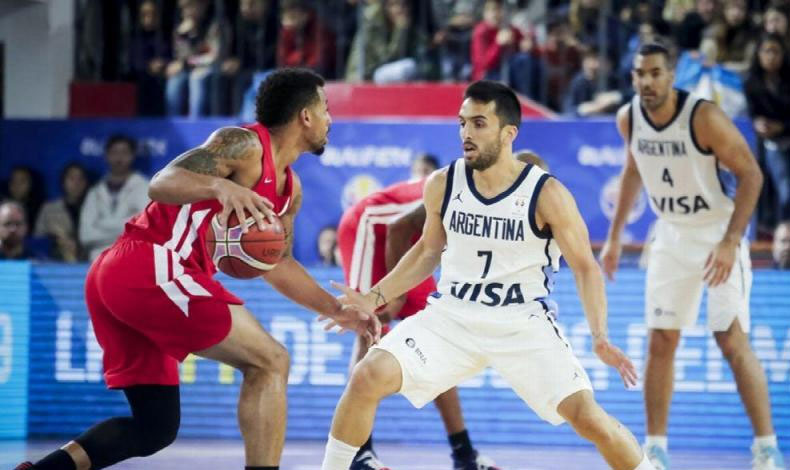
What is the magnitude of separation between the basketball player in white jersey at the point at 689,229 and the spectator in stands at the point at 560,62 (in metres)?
5.47

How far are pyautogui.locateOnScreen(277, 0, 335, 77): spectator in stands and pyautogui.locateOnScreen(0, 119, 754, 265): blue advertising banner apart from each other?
1980 mm

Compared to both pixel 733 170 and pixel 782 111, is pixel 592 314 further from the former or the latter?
pixel 782 111

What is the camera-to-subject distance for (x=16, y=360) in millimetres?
10102

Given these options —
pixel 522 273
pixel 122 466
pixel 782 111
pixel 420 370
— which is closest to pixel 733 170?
pixel 522 273

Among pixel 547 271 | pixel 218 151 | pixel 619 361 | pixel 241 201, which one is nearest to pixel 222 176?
pixel 218 151

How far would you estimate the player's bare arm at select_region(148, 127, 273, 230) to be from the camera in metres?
5.57

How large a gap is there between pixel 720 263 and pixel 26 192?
7.05 m

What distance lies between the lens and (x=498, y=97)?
6.38 metres

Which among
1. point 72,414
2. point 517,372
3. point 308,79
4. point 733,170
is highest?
point 308,79

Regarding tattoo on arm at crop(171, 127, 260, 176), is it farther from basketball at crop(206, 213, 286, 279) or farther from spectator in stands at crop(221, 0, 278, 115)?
spectator in stands at crop(221, 0, 278, 115)

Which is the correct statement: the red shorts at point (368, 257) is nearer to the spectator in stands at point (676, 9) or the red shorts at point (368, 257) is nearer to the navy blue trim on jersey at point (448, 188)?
the navy blue trim on jersey at point (448, 188)

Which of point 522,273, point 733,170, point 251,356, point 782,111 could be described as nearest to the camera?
point 251,356

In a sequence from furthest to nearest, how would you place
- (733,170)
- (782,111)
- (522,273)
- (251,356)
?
(782,111), (733,170), (522,273), (251,356)

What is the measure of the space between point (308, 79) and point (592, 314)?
1619mm
